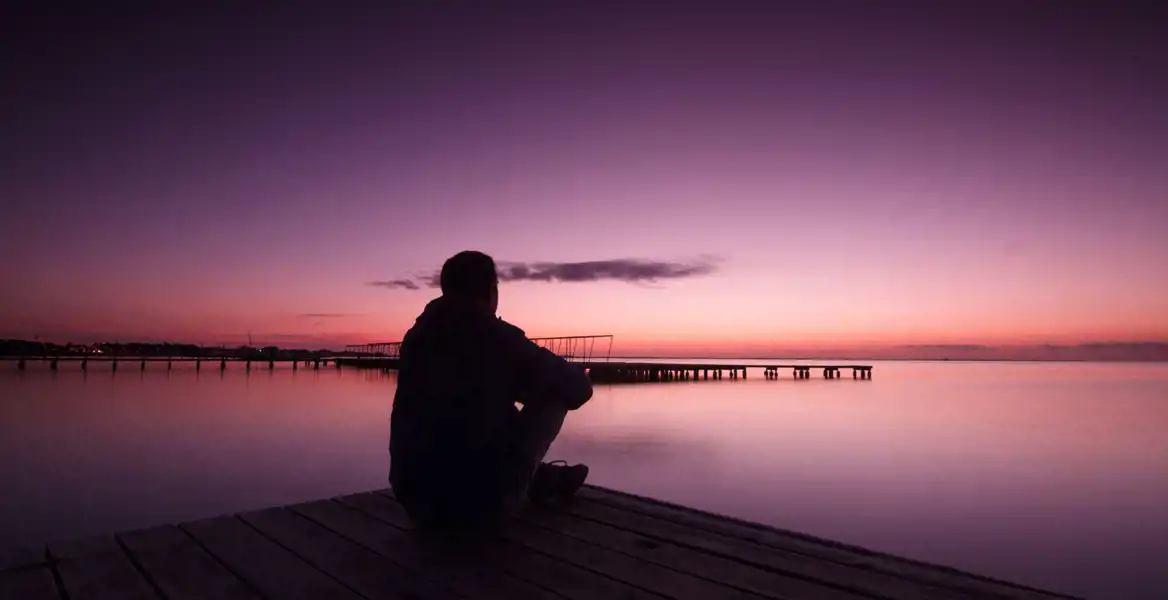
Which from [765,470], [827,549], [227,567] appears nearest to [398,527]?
[227,567]

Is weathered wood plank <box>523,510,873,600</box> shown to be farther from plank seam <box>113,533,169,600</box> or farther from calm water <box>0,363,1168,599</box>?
calm water <box>0,363,1168,599</box>

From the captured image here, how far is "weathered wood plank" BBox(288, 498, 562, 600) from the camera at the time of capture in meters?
2.49

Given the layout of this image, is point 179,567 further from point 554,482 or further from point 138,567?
point 554,482

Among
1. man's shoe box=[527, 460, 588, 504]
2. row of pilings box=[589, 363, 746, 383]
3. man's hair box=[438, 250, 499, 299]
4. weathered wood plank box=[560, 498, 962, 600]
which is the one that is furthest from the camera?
row of pilings box=[589, 363, 746, 383]

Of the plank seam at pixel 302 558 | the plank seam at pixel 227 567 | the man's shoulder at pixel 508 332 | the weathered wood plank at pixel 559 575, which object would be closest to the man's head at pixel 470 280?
the man's shoulder at pixel 508 332

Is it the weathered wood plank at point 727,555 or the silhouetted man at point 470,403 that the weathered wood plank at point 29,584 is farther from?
the weathered wood plank at point 727,555

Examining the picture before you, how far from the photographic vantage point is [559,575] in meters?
2.70

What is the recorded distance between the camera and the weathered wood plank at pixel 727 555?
2628 millimetres

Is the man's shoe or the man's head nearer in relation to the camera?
the man's head

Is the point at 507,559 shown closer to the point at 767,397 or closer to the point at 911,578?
the point at 911,578

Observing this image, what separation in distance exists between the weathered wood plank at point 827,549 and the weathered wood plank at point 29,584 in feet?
9.33

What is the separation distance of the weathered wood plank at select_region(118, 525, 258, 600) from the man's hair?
157cm

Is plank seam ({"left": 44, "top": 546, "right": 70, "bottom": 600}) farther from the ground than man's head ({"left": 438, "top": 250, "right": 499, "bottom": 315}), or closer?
closer

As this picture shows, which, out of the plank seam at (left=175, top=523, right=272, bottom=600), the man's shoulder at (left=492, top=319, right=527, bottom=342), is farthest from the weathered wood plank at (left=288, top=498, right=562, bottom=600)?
the man's shoulder at (left=492, top=319, right=527, bottom=342)
